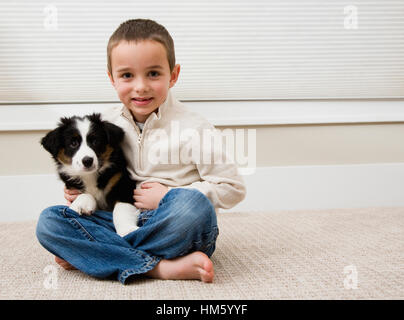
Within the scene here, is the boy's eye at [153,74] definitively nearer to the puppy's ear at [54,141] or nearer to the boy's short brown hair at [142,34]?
the boy's short brown hair at [142,34]

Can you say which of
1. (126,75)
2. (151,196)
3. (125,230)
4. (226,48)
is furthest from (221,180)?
(226,48)

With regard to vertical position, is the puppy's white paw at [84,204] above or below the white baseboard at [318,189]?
above

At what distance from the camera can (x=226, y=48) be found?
2207mm

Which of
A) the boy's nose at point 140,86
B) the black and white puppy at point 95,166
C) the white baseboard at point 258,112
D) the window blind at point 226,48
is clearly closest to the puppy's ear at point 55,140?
the black and white puppy at point 95,166

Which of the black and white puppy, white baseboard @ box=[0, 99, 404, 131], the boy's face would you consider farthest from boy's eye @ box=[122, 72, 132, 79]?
white baseboard @ box=[0, 99, 404, 131]

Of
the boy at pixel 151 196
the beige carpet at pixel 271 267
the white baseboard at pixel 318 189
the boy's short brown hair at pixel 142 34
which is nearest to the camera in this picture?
the beige carpet at pixel 271 267

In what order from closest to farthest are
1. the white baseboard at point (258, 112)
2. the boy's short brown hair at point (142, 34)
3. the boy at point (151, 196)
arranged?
the boy at point (151, 196)
the boy's short brown hair at point (142, 34)
the white baseboard at point (258, 112)

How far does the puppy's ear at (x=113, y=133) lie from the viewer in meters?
1.23

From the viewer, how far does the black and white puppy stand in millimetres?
1198

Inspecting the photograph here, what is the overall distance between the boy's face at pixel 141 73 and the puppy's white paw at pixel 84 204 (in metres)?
0.30

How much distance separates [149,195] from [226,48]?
1.23 metres

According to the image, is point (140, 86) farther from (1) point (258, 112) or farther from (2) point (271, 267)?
(1) point (258, 112)

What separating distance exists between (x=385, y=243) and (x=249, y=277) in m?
0.61
